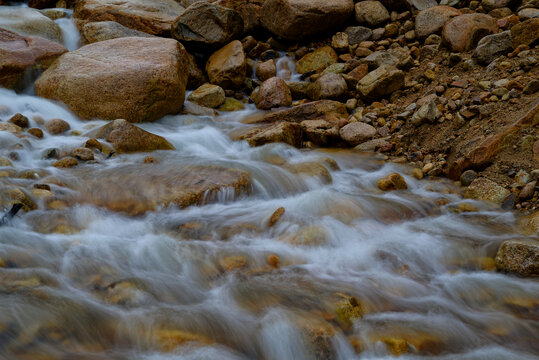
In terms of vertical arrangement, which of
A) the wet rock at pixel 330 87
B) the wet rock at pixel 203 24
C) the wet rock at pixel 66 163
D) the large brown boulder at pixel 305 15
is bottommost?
the wet rock at pixel 66 163

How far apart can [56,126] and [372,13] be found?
7500 millimetres

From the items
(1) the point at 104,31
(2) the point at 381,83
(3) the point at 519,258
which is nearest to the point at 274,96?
(2) the point at 381,83

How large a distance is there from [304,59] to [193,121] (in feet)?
11.9

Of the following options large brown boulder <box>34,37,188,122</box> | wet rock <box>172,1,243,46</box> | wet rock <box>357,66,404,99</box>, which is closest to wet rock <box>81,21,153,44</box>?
wet rock <box>172,1,243,46</box>

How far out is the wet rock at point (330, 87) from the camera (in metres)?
7.77

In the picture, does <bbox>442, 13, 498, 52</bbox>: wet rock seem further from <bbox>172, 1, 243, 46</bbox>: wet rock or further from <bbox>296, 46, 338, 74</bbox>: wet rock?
<bbox>172, 1, 243, 46</bbox>: wet rock

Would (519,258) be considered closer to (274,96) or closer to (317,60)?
(274,96)

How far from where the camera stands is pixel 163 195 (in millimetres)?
4113

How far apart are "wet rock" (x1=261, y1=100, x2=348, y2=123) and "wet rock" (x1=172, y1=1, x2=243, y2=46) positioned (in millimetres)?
3272

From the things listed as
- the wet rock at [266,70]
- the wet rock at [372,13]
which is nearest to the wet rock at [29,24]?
the wet rock at [266,70]

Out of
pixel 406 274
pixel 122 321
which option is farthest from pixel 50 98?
pixel 406 274

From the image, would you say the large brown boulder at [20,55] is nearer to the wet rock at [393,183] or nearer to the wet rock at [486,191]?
the wet rock at [393,183]

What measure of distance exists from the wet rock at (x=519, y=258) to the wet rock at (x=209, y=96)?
632 cm

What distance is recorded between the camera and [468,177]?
16.1 feet
